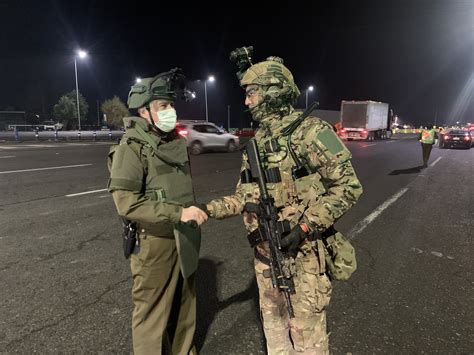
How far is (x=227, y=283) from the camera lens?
Result: 382 centimetres

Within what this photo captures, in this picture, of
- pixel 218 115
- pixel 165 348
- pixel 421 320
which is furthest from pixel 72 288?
pixel 218 115

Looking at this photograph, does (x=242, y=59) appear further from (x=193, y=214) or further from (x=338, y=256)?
(x=338, y=256)

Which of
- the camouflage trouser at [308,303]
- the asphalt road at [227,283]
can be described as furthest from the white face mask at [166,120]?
the asphalt road at [227,283]

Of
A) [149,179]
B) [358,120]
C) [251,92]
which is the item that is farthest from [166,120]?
[358,120]

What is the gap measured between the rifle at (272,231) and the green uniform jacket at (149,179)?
454 mm

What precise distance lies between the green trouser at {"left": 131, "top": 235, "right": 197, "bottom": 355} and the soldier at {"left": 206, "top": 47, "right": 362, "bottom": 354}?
407 mm

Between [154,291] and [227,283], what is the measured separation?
1600mm

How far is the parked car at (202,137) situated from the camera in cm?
1736

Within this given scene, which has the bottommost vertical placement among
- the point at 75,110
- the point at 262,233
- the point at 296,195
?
the point at 262,233

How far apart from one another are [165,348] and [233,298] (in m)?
1.04

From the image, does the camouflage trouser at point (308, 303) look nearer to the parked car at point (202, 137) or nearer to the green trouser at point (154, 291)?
the green trouser at point (154, 291)

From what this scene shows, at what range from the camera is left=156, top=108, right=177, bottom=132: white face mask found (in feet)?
7.73

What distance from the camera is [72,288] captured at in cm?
363

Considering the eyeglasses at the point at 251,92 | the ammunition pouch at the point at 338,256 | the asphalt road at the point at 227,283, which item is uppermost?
the eyeglasses at the point at 251,92
